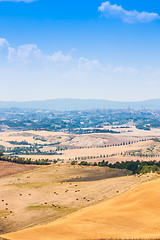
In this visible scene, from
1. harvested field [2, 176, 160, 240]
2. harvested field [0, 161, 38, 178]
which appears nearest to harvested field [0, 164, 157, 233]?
harvested field [0, 161, 38, 178]

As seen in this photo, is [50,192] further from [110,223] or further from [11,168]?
[11,168]

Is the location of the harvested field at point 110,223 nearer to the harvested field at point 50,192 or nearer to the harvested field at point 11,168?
the harvested field at point 50,192

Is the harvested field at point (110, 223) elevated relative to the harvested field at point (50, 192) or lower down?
elevated

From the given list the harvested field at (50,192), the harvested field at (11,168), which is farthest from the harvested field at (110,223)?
the harvested field at (11,168)

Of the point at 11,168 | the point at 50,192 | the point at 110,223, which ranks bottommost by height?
the point at 11,168

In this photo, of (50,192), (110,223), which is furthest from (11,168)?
(110,223)

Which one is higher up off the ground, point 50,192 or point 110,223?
point 110,223

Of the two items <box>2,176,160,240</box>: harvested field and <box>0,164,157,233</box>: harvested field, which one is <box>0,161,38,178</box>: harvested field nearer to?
<box>0,164,157,233</box>: harvested field

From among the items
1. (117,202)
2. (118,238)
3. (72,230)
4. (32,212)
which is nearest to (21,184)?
(32,212)
